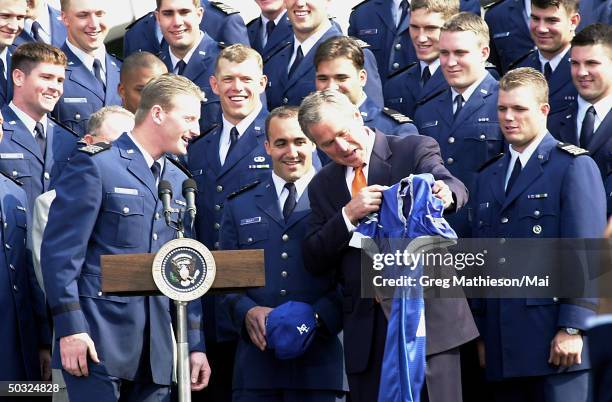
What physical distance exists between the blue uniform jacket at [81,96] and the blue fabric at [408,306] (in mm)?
3060

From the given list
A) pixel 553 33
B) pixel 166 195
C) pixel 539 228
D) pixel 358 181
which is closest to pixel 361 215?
pixel 358 181

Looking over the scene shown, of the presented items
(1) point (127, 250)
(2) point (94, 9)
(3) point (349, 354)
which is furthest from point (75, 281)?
(2) point (94, 9)

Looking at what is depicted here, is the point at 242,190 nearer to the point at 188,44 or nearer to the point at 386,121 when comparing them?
the point at 386,121

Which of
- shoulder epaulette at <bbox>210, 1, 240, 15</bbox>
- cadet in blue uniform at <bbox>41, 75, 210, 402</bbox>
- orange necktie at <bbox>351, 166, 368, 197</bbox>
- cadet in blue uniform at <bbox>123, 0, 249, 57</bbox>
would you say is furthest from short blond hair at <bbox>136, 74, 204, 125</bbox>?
shoulder epaulette at <bbox>210, 1, 240, 15</bbox>

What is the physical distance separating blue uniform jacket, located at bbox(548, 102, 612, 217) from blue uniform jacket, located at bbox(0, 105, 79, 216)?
2861 mm

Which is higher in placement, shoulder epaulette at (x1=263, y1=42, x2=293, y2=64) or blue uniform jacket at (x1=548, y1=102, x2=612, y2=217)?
shoulder epaulette at (x1=263, y1=42, x2=293, y2=64)

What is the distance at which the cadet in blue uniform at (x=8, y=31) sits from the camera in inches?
350

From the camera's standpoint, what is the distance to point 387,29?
386 inches

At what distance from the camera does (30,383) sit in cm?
727

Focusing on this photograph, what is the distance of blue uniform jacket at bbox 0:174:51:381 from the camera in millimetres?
7402

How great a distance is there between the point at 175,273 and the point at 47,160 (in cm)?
233

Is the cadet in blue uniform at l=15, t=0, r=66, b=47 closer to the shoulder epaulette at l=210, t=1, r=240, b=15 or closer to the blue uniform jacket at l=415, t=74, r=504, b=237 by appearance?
the shoulder epaulette at l=210, t=1, r=240, b=15

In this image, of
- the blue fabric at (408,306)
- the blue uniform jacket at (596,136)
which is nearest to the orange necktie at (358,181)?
the blue fabric at (408,306)

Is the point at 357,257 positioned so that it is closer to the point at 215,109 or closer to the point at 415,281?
the point at 415,281
